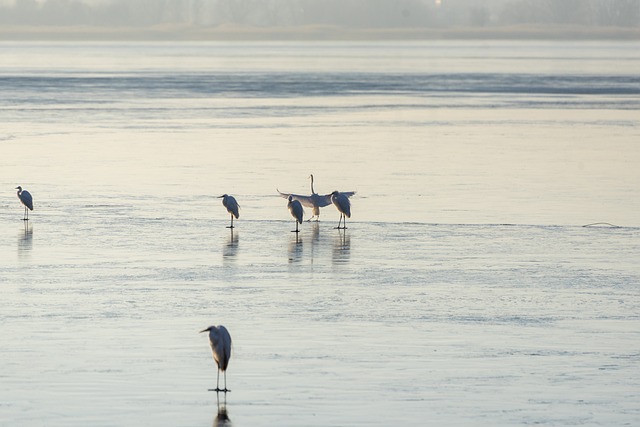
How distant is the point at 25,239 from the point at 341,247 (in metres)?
4.68

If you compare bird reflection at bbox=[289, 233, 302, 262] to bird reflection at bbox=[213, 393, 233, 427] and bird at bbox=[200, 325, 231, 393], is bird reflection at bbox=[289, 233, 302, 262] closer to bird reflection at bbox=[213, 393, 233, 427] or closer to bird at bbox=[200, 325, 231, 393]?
bird at bbox=[200, 325, 231, 393]

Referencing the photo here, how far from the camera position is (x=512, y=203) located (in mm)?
24797

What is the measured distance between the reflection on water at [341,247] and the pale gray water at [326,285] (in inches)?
1.7

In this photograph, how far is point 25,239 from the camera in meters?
20.6

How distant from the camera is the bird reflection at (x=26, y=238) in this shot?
19.7 meters

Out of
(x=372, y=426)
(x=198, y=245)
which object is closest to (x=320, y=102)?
(x=198, y=245)

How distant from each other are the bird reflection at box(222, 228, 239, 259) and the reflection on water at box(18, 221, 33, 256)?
2747 millimetres

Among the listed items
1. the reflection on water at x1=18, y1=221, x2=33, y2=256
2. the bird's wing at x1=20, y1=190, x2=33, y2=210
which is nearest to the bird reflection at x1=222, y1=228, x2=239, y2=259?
the reflection on water at x1=18, y1=221, x2=33, y2=256

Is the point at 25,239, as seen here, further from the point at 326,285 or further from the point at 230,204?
the point at 326,285

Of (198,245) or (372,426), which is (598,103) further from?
(372,426)

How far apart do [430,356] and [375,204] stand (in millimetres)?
11890

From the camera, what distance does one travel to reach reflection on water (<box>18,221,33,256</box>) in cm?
1959

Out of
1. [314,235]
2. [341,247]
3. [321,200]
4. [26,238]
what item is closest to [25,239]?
[26,238]

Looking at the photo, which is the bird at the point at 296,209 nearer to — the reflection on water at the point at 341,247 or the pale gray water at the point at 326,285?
the pale gray water at the point at 326,285
